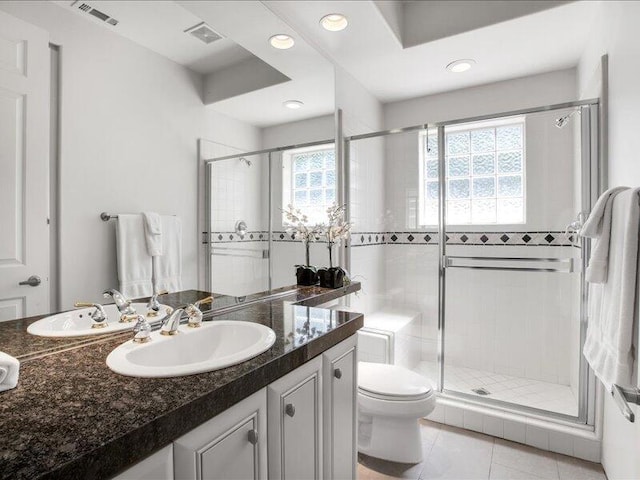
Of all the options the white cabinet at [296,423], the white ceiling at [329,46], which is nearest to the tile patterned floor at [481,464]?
the white cabinet at [296,423]

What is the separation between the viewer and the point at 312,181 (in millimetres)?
2213

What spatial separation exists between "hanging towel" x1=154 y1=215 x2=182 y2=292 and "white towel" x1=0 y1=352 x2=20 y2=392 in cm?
59

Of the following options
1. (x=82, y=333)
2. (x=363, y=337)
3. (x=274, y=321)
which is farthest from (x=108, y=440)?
(x=363, y=337)

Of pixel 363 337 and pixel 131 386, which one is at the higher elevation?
pixel 131 386

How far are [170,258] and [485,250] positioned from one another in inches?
82.7

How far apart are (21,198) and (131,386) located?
2.08ft

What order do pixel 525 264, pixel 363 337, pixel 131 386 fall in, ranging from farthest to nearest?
pixel 363 337 < pixel 525 264 < pixel 131 386

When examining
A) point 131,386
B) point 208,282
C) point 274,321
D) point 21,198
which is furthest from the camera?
point 208,282

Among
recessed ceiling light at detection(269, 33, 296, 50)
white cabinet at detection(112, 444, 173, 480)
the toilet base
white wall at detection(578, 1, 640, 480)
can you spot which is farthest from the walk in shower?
white cabinet at detection(112, 444, 173, 480)

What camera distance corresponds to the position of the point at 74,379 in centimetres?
88

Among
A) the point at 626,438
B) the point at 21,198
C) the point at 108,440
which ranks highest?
the point at 21,198

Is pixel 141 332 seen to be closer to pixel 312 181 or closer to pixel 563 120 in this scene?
pixel 312 181

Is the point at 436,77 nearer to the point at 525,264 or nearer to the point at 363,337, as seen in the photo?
the point at 525,264

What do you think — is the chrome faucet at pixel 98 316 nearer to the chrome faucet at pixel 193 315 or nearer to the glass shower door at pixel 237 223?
the chrome faucet at pixel 193 315
